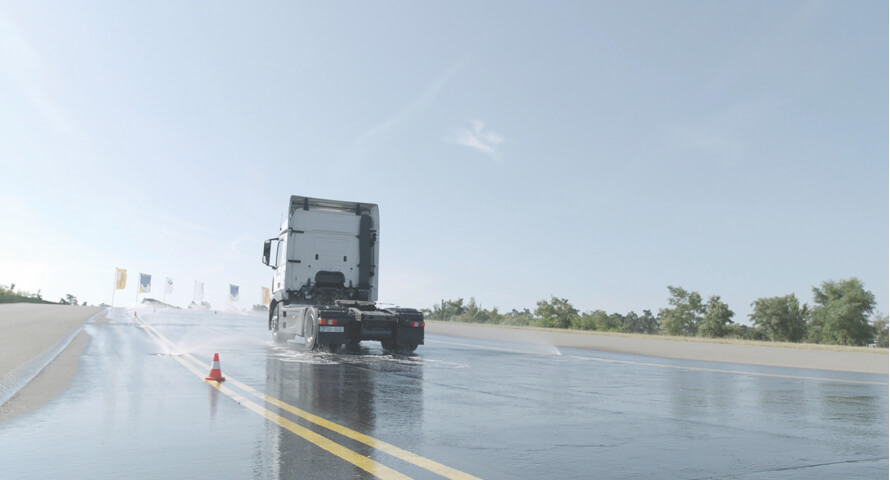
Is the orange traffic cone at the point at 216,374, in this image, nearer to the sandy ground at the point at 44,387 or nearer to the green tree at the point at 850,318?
the sandy ground at the point at 44,387

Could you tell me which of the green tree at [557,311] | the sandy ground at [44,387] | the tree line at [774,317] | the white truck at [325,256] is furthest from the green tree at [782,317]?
the sandy ground at [44,387]

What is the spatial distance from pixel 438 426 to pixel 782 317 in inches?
2910

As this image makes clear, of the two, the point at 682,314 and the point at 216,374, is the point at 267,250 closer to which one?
the point at 216,374

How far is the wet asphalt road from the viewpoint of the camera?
17.0 feet

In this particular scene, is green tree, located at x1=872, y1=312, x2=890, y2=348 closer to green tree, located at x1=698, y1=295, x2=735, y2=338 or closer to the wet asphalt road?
green tree, located at x1=698, y1=295, x2=735, y2=338

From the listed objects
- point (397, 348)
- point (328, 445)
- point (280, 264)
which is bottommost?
point (328, 445)

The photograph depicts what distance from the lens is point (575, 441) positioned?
20.6ft

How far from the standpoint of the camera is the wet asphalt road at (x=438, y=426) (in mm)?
5176

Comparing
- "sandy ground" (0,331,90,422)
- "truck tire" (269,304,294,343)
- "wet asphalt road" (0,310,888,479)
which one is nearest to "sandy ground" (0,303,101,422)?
"sandy ground" (0,331,90,422)

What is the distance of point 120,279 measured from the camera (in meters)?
79.4

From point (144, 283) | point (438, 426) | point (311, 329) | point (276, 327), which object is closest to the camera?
point (438, 426)

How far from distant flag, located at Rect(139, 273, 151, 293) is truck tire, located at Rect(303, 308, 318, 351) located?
7092 cm

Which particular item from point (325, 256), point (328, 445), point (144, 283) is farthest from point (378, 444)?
point (144, 283)

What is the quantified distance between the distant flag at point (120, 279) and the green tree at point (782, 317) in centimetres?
7056
